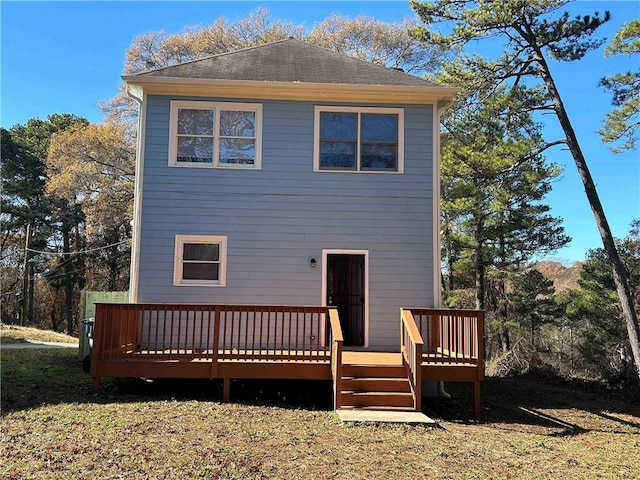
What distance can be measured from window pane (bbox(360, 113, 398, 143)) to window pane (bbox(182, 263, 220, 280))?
3.69 m

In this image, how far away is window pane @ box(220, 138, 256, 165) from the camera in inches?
329

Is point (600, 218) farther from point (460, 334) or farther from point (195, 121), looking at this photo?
point (195, 121)

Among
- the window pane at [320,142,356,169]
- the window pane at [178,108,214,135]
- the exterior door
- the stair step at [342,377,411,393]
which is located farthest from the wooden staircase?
the window pane at [178,108,214,135]

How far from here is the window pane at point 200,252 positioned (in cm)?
811

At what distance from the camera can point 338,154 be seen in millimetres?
8484

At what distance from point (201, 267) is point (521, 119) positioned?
956 cm

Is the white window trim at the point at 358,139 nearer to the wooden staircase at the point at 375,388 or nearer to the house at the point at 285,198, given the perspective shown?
the house at the point at 285,198

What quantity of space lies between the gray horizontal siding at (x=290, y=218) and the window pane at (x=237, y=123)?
27 centimetres

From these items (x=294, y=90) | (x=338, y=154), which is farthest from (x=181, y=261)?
(x=294, y=90)

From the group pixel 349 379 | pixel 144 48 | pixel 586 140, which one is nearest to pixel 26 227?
pixel 144 48

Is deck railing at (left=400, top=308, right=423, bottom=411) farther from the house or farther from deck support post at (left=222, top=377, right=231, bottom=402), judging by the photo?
deck support post at (left=222, top=377, right=231, bottom=402)

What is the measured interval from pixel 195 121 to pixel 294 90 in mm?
1907

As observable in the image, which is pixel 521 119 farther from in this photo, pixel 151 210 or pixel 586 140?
pixel 151 210

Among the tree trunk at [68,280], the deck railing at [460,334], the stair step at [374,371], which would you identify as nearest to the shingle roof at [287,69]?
the deck railing at [460,334]
